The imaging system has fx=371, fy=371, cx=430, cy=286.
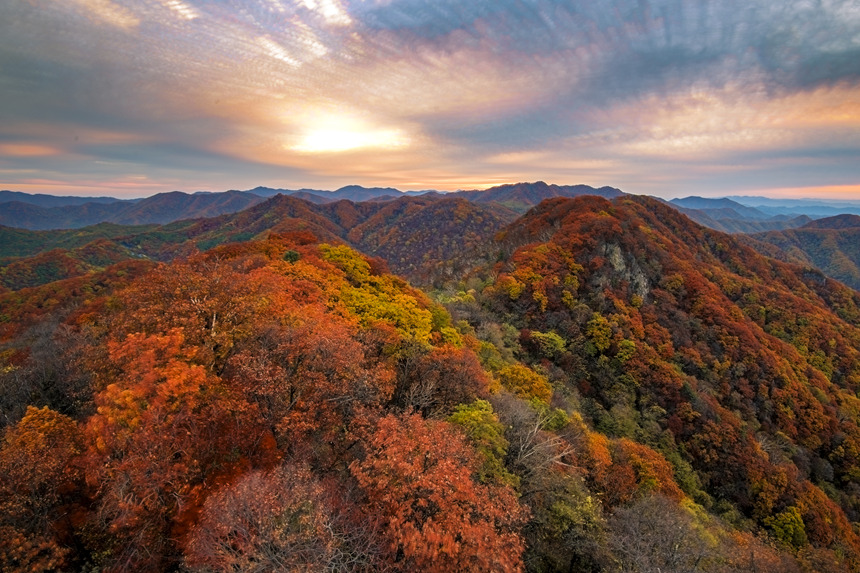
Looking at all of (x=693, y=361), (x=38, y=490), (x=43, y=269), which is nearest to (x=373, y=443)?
(x=38, y=490)

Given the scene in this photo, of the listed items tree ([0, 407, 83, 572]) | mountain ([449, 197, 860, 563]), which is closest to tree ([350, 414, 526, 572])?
tree ([0, 407, 83, 572])

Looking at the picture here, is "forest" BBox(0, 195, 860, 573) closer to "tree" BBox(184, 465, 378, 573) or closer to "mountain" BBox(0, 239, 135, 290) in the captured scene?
"tree" BBox(184, 465, 378, 573)

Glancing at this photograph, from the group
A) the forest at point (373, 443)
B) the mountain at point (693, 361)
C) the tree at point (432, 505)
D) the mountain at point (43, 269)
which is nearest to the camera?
the tree at point (432, 505)

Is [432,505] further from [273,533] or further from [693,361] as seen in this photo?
[693,361]

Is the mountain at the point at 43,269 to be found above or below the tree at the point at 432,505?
below

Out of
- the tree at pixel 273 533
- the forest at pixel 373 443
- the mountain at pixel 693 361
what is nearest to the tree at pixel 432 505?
the forest at pixel 373 443

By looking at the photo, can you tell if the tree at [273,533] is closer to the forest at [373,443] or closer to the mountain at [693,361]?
the forest at [373,443]

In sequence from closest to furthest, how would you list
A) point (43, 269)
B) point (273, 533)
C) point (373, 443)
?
point (273, 533), point (373, 443), point (43, 269)

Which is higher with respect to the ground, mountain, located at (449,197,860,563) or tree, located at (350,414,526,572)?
tree, located at (350,414,526,572)
